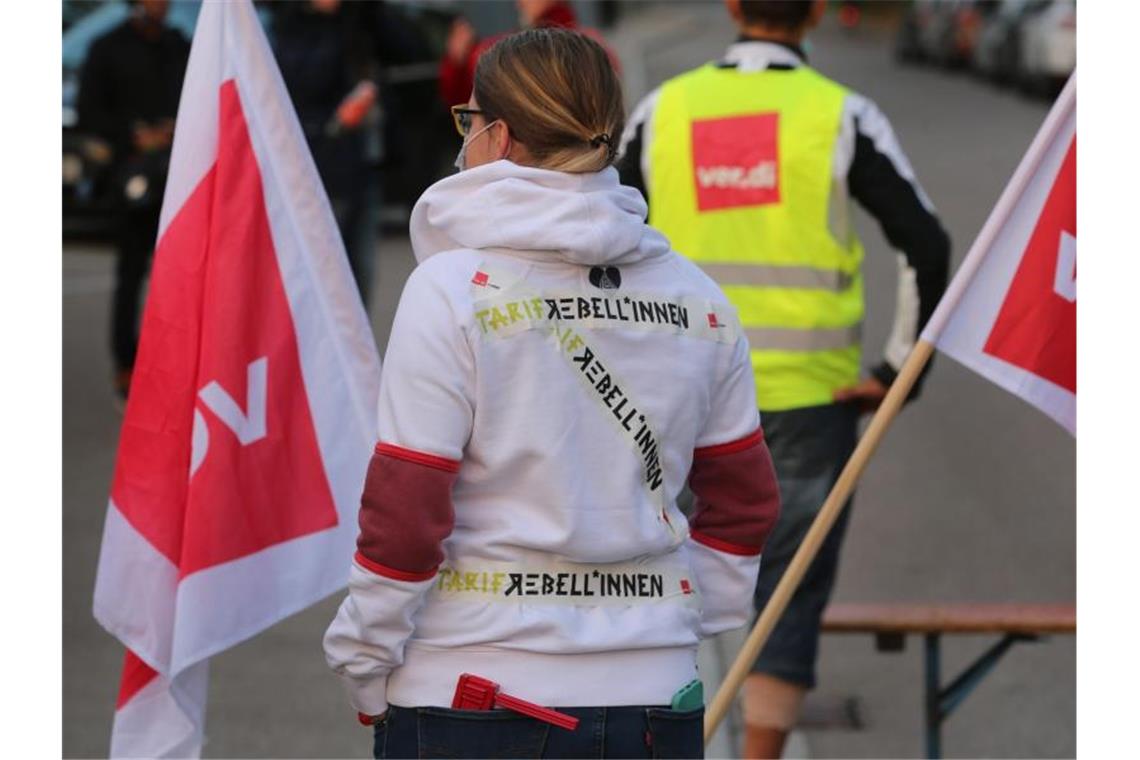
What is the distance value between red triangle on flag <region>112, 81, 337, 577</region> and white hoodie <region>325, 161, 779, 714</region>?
2.56 feet

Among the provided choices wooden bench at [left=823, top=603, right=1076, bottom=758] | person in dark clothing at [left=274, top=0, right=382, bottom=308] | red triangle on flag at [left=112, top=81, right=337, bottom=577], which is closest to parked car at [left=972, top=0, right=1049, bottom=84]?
person in dark clothing at [left=274, top=0, right=382, bottom=308]

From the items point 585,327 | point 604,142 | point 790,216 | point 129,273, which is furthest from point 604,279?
point 129,273

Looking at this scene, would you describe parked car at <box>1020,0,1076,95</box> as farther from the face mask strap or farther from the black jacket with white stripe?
the face mask strap

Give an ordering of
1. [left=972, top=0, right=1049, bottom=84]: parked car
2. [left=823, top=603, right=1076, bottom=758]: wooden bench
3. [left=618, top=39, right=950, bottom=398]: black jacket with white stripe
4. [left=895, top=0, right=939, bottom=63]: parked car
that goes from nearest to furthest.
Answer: [left=618, top=39, right=950, bottom=398]: black jacket with white stripe < [left=823, top=603, right=1076, bottom=758]: wooden bench < [left=972, top=0, right=1049, bottom=84]: parked car < [left=895, top=0, right=939, bottom=63]: parked car

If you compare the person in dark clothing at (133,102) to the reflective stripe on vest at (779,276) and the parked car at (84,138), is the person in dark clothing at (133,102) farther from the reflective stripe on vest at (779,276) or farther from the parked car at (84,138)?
the reflective stripe on vest at (779,276)

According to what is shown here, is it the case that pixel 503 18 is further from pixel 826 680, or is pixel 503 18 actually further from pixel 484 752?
pixel 484 752

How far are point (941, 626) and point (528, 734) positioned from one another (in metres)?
2.54

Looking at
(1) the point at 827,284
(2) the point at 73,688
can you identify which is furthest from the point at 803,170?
(2) the point at 73,688

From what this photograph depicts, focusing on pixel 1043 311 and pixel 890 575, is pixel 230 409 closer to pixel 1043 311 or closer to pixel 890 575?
pixel 1043 311

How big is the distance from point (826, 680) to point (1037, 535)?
203 cm

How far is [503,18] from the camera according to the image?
21.0m

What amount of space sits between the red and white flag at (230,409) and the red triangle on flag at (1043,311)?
4.43ft

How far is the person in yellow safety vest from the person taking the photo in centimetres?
463

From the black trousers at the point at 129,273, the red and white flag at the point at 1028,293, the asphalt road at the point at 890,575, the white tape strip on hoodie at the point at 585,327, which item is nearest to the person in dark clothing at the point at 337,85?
the black trousers at the point at 129,273
